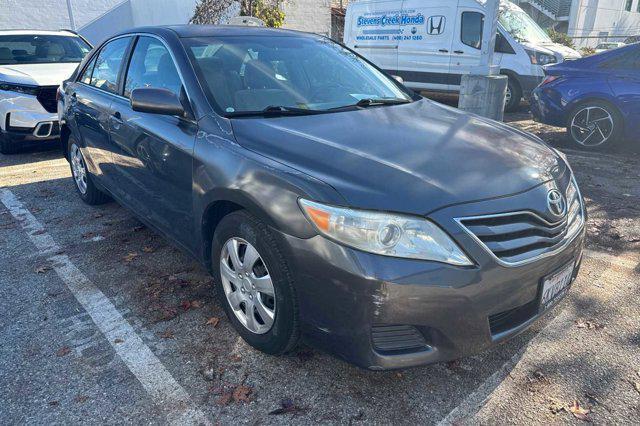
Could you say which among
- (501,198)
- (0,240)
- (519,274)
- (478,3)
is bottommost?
(0,240)

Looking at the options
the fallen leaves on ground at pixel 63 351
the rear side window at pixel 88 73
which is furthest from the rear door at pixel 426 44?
the fallen leaves on ground at pixel 63 351

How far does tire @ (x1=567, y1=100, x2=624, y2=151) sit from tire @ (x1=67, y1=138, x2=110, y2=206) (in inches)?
253

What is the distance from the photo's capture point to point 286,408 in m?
2.32

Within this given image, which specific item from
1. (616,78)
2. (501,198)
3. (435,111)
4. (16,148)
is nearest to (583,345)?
(501,198)

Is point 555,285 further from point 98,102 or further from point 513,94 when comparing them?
point 513,94

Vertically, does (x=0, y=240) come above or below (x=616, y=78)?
below

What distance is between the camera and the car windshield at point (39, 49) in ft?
25.2

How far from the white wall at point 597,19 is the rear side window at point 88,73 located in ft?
107

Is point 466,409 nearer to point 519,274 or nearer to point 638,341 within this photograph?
point 519,274

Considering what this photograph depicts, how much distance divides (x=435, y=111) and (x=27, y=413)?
2.89m

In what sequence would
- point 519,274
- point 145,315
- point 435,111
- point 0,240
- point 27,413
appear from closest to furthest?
1. point 519,274
2. point 27,413
3. point 145,315
4. point 435,111
5. point 0,240

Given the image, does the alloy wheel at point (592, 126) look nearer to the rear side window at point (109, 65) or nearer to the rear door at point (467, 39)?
the rear door at point (467, 39)

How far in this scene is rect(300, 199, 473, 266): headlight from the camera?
2.03 m

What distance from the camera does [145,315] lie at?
10.2 ft
